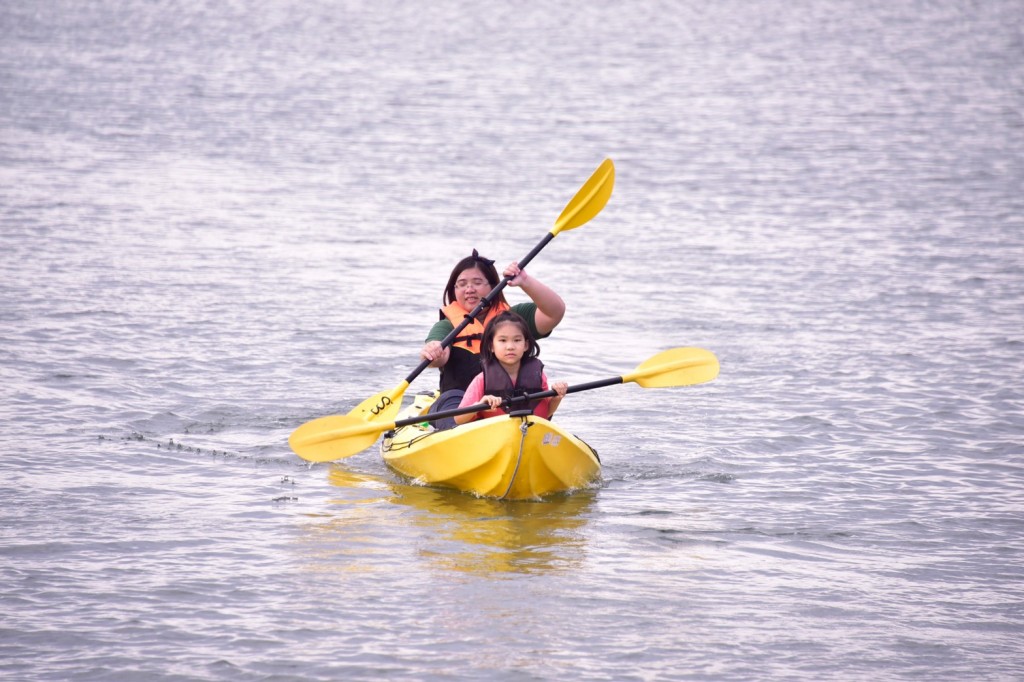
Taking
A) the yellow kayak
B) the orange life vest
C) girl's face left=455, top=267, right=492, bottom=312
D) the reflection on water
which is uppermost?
girl's face left=455, top=267, right=492, bottom=312

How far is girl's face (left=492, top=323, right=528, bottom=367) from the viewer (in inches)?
268

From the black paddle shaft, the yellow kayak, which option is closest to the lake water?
the yellow kayak

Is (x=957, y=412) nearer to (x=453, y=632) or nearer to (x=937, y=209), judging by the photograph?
(x=453, y=632)

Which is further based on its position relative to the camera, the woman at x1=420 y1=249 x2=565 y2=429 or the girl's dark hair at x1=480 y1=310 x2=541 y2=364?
the woman at x1=420 y1=249 x2=565 y2=429

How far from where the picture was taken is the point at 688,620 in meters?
5.49

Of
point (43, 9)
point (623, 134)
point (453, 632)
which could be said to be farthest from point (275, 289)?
point (43, 9)

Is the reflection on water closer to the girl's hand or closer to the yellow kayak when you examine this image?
the yellow kayak

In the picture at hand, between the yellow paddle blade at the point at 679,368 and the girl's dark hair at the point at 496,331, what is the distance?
75 cm

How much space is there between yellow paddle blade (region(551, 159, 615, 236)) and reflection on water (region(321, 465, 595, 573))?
1.98 meters

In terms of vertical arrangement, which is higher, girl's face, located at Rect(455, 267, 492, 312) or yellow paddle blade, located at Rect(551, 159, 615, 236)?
yellow paddle blade, located at Rect(551, 159, 615, 236)

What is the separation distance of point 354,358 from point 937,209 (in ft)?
28.2

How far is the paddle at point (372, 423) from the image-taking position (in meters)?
7.15

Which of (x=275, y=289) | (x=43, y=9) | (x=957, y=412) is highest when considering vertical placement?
(x=43, y=9)

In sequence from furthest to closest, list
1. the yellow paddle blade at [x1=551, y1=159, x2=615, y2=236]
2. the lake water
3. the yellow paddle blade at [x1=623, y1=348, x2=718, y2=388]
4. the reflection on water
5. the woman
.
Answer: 1. the yellow paddle blade at [x1=551, y1=159, x2=615, y2=236]
2. the woman
3. the yellow paddle blade at [x1=623, y1=348, x2=718, y2=388]
4. the reflection on water
5. the lake water
